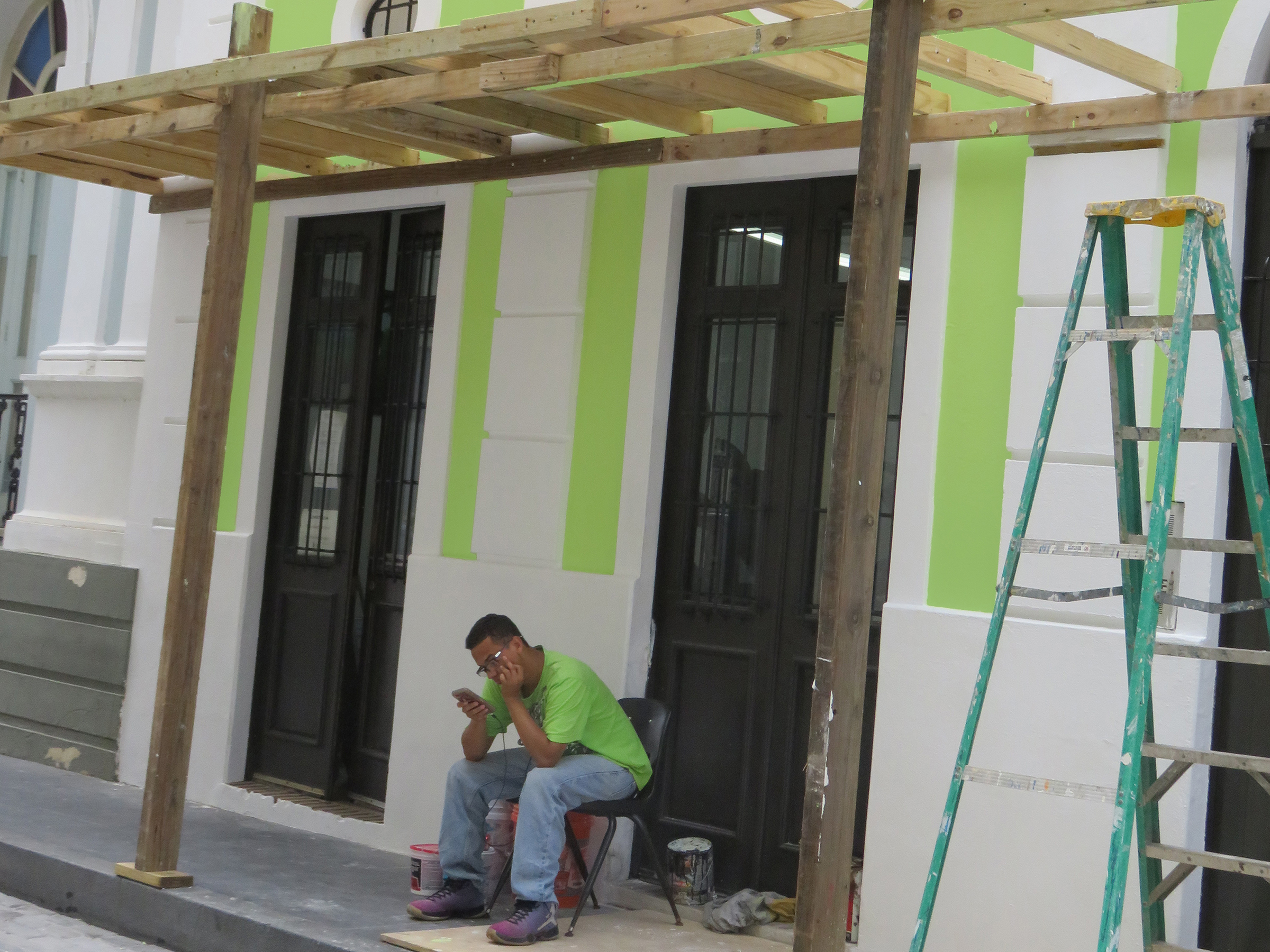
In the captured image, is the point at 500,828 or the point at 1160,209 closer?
the point at 1160,209

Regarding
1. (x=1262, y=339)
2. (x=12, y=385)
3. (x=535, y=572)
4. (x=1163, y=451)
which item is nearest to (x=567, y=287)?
(x=535, y=572)

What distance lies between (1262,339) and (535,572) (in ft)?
10.4

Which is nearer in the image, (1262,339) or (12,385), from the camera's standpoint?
(1262,339)

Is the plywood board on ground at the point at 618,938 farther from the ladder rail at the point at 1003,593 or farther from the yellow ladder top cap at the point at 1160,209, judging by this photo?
the yellow ladder top cap at the point at 1160,209

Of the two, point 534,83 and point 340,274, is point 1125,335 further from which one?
point 340,274

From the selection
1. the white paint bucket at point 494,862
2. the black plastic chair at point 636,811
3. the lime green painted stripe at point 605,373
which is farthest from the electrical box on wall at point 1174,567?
the white paint bucket at point 494,862

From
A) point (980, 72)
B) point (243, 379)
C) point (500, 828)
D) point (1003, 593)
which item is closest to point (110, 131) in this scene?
point (243, 379)

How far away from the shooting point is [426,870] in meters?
5.98

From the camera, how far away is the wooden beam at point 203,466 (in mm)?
5789

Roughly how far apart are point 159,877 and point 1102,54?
14.9ft

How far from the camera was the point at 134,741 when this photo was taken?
27.1ft

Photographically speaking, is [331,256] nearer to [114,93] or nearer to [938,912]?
[114,93]

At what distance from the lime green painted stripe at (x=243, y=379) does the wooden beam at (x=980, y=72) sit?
14.0 ft

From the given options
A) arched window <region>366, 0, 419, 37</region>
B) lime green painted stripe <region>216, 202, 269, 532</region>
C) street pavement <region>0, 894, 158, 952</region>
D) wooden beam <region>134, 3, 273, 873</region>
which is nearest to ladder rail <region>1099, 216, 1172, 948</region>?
wooden beam <region>134, 3, 273, 873</region>
